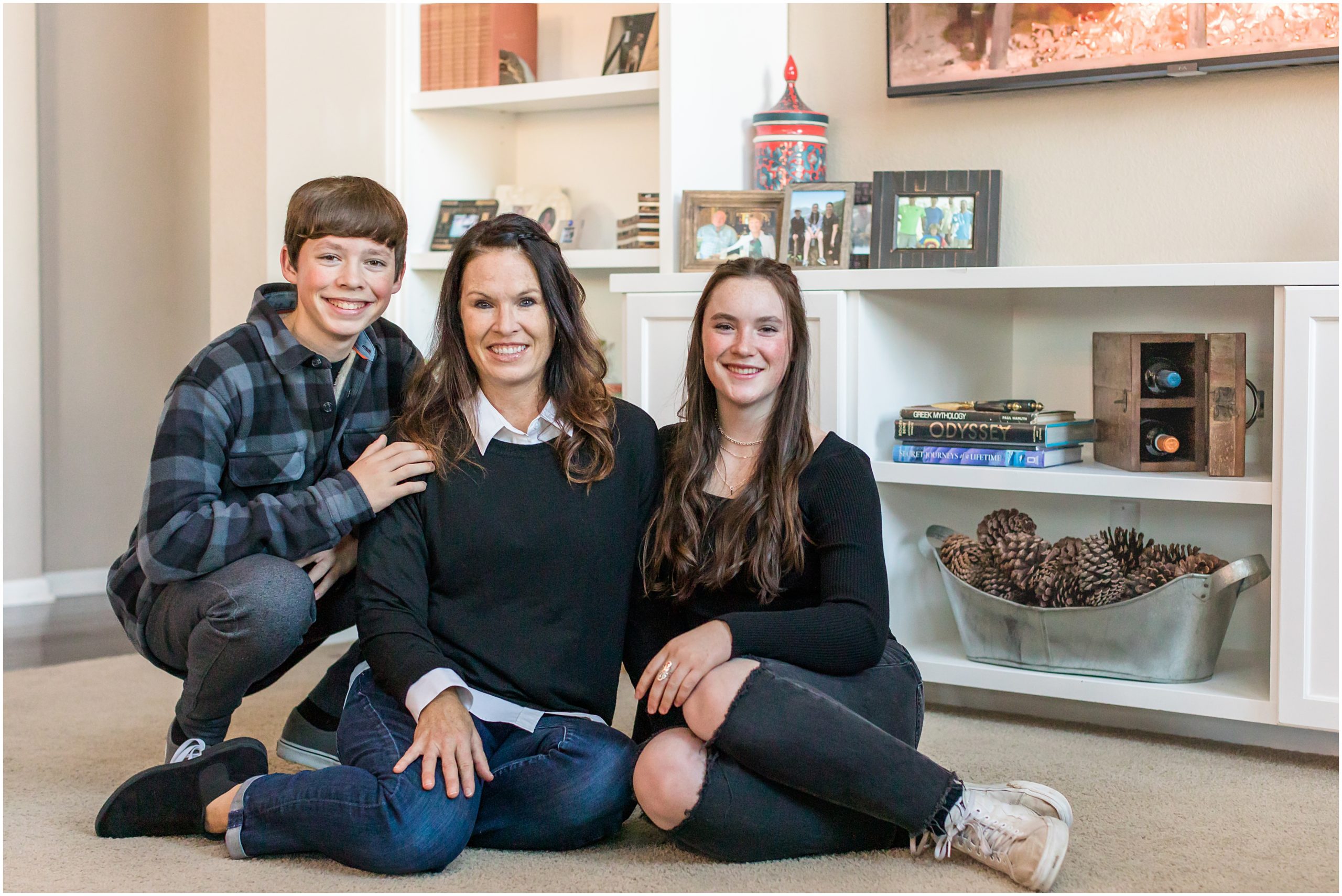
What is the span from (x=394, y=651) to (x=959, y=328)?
4.36 ft

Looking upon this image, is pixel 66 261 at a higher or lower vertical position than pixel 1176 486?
higher

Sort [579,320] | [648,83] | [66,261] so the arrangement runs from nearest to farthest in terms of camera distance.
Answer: [579,320]
[648,83]
[66,261]

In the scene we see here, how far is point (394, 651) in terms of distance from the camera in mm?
1479

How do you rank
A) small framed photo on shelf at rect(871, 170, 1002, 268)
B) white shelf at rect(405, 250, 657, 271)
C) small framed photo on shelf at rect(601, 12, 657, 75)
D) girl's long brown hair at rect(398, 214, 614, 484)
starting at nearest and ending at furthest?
girl's long brown hair at rect(398, 214, 614, 484) → small framed photo on shelf at rect(871, 170, 1002, 268) → white shelf at rect(405, 250, 657, 271) → small framed photo on shelf at rect(601, 12, 657, 75)

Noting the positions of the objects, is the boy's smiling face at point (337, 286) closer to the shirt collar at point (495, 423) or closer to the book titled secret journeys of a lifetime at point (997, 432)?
the shirt collar at point (495, 423)

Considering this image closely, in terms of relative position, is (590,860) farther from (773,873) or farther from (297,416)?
(297,416)

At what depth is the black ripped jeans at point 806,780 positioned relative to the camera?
1394mm

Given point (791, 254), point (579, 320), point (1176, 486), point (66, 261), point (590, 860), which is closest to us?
point (590, 860)

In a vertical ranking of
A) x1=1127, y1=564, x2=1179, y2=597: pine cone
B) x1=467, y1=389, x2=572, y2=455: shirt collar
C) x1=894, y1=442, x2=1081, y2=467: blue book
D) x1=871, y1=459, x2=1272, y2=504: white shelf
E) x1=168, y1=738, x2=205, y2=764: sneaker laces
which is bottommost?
x1=168, y1=738, x2=205, y2=764: sneaker laces

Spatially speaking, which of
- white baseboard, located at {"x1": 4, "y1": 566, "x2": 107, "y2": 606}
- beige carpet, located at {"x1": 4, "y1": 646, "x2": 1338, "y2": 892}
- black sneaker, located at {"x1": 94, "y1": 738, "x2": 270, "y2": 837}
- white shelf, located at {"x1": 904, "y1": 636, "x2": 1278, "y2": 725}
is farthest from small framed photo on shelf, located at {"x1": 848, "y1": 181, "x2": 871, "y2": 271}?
white baseboard, located at {"x1": 4, "y1": 566, "x2": 107, "y2": 606}

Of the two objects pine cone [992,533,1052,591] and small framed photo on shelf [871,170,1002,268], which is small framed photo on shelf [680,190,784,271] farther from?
pine cone [992,533,1052,591]

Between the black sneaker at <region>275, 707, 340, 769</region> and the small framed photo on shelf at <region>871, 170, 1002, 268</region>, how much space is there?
4.05ft

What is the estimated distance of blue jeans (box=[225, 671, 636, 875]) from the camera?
141 cm

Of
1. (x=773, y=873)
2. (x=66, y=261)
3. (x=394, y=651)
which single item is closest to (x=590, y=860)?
(x=773, y=873)
